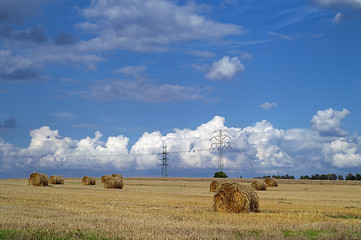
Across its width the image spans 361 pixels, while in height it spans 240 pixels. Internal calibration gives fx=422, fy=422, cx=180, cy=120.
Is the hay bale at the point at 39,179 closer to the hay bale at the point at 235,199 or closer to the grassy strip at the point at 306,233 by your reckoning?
the hay bale at the point at 235,199

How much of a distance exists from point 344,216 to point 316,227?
589cm

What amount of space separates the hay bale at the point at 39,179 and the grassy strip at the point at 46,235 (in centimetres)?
3467

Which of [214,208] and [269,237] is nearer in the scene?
[269,237]

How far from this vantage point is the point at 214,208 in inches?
860

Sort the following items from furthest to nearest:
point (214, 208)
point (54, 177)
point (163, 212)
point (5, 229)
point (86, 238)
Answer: point (54, 177)
point (214, 208)
point (163, 212)
point (5, 229)
point (86, 238)

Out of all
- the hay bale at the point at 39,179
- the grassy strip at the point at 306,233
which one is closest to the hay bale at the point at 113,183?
the hay bale at the point at 39,179

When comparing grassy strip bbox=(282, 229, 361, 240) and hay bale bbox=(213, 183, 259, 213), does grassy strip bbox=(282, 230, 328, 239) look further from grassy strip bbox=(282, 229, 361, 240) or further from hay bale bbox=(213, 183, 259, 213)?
hay bale bbox=(213, 183, 259, 213)

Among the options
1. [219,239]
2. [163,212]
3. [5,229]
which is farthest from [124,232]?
[163,212]

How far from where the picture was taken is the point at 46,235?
40.3 feet

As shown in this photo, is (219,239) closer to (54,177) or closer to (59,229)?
(59,229)

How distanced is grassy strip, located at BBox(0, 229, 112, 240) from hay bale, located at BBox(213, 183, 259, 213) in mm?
10071

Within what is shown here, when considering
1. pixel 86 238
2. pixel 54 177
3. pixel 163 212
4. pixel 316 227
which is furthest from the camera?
pixel 54 177

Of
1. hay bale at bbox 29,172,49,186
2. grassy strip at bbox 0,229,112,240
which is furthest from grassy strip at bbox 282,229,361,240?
hay bale at bbox 29,172,49,186

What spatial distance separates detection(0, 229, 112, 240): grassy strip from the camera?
12.1m
